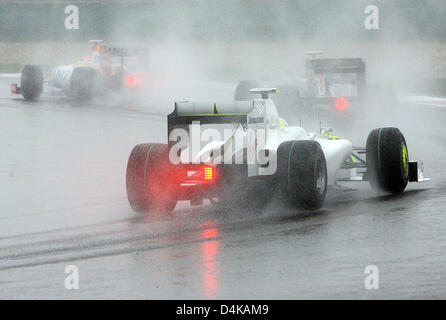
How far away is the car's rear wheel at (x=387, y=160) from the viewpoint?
12102 mm

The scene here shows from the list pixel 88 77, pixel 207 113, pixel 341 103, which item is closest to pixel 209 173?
pixel 207 113

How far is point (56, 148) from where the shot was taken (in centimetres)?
1836

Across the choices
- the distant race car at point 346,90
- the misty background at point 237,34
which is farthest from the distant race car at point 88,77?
the misty background at point 237,34

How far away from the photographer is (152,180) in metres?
11.2

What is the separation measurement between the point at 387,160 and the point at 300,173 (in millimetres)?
1608

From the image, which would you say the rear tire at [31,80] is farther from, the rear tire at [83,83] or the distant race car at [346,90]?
the distant race car at [346,90]

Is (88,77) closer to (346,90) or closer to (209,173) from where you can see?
(346,90)

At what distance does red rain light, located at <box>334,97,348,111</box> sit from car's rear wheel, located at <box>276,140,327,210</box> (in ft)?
44.1

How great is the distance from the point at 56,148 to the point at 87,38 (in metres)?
25.6

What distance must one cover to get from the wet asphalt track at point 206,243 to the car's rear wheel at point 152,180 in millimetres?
195

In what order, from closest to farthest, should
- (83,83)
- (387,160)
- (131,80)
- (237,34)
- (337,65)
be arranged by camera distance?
(387,160)
(337,65)
(83,83)
(131,80)
(237,34)

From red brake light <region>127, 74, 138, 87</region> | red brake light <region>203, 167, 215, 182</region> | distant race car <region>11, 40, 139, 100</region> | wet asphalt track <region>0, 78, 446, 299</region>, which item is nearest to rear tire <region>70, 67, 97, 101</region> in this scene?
distant race car <region>11, 40, 139, 100</region>
